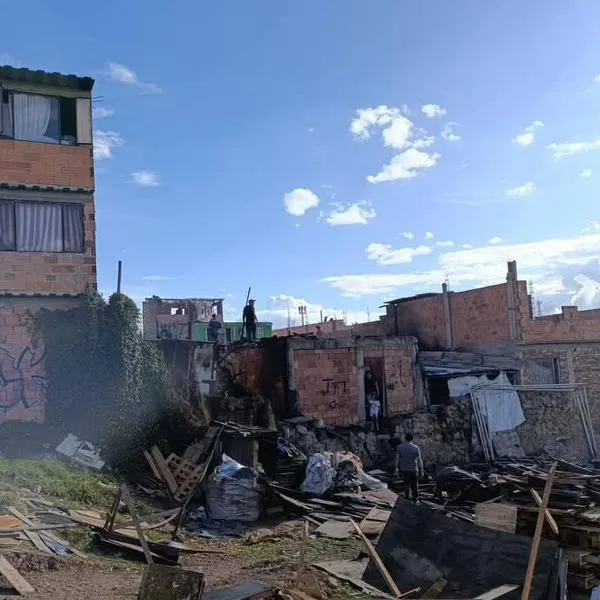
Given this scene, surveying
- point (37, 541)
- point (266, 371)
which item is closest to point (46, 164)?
point (266, 371)

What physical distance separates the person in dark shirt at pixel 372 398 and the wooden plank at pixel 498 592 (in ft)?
39.9

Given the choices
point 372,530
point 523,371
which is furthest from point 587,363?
point 372,530

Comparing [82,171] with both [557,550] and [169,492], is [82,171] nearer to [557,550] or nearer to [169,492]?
[169,492]

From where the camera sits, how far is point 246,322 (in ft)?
65.6

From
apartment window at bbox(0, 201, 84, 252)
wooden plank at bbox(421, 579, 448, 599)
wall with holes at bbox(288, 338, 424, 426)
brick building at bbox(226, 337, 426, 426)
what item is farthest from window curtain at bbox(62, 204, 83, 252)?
wooden plank at bbox(421, 579, 448, 599)

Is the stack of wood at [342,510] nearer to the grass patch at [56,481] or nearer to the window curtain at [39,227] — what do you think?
the grass patch at [56,481]

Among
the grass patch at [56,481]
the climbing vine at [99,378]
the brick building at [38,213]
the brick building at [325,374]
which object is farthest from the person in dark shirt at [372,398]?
the brick building at [38,213]

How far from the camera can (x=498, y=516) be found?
336 inches

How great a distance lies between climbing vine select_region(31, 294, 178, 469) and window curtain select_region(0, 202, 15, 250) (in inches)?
68.5

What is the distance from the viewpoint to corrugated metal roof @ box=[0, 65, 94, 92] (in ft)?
48.9

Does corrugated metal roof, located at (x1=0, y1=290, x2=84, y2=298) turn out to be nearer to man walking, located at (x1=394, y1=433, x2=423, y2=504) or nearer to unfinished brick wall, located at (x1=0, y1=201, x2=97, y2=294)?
unfinished brick wall, located at (x1=0, y1=201, x2=97, y2=294)

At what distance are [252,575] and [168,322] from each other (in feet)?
84.2

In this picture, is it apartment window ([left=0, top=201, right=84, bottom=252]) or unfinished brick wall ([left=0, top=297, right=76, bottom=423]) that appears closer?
unfinished brick wall ([left=0, top=297, right=76, bottom=423])

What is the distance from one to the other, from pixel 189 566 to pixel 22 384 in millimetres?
7266
